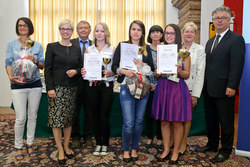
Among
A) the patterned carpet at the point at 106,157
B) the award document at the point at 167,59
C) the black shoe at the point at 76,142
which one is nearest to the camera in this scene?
the award document at the point at 167,59

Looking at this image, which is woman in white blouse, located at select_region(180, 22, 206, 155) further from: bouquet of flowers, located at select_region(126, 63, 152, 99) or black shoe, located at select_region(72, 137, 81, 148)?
black shoe, located at select_region(72, 137, 81, 148)

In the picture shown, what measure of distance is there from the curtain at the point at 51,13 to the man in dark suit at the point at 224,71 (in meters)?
4.84

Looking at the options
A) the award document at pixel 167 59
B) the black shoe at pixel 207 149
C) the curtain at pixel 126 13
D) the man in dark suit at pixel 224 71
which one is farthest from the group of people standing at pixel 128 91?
the curtain at pixel 126 13

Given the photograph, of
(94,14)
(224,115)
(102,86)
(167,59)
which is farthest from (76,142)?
(94,14)

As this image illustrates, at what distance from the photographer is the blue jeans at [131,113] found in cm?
214

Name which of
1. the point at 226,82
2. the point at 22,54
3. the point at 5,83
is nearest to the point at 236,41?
the point at 226,82

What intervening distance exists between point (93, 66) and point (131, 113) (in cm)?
66

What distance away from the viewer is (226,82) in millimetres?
2244

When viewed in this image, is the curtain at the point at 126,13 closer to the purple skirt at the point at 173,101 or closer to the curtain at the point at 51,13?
the curtain at the point at 51,13

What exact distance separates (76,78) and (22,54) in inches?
26.3

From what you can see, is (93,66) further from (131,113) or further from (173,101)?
(173,101)

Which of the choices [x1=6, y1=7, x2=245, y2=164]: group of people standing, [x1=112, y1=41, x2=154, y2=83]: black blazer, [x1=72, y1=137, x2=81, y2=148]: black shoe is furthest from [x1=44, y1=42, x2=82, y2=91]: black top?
[x1=72, y1=137, x2=81, y2=148]: black shoe

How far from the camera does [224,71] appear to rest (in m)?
2.23

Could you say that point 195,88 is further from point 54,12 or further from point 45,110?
point 54,12
